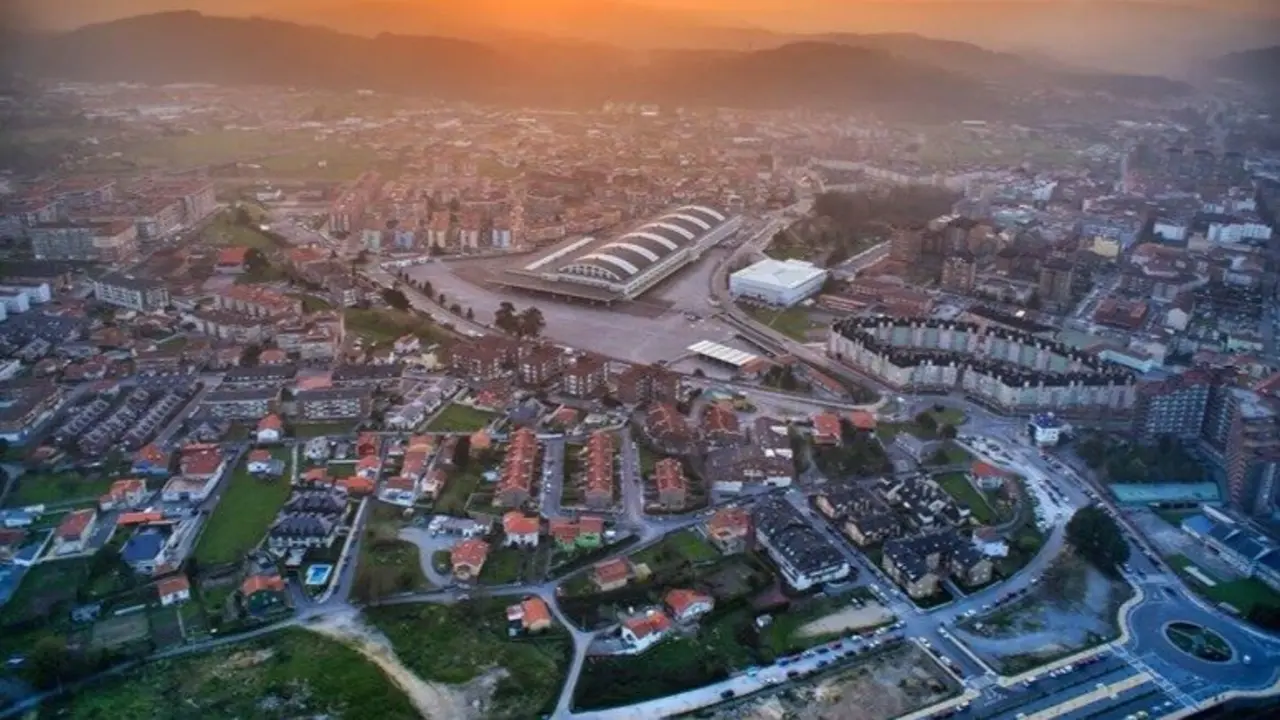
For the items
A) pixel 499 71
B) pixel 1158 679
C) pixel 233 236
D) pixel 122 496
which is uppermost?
pixel 499 71

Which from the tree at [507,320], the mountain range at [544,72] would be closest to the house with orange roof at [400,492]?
the tree at [507,320]

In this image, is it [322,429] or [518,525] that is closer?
[518,525]

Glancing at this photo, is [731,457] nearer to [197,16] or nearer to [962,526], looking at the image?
[962,526]

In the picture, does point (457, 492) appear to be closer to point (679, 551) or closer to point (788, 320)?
point (679, 551)

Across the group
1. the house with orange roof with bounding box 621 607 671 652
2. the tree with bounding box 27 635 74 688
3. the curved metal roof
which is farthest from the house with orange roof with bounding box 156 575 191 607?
the curved metal roof

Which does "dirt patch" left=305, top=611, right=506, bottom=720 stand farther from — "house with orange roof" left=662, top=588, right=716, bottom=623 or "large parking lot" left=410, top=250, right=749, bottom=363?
"large parking lot" left=410, top=250, right=749, bottom=363

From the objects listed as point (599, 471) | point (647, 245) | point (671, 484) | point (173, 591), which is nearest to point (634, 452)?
point (599, 471)
